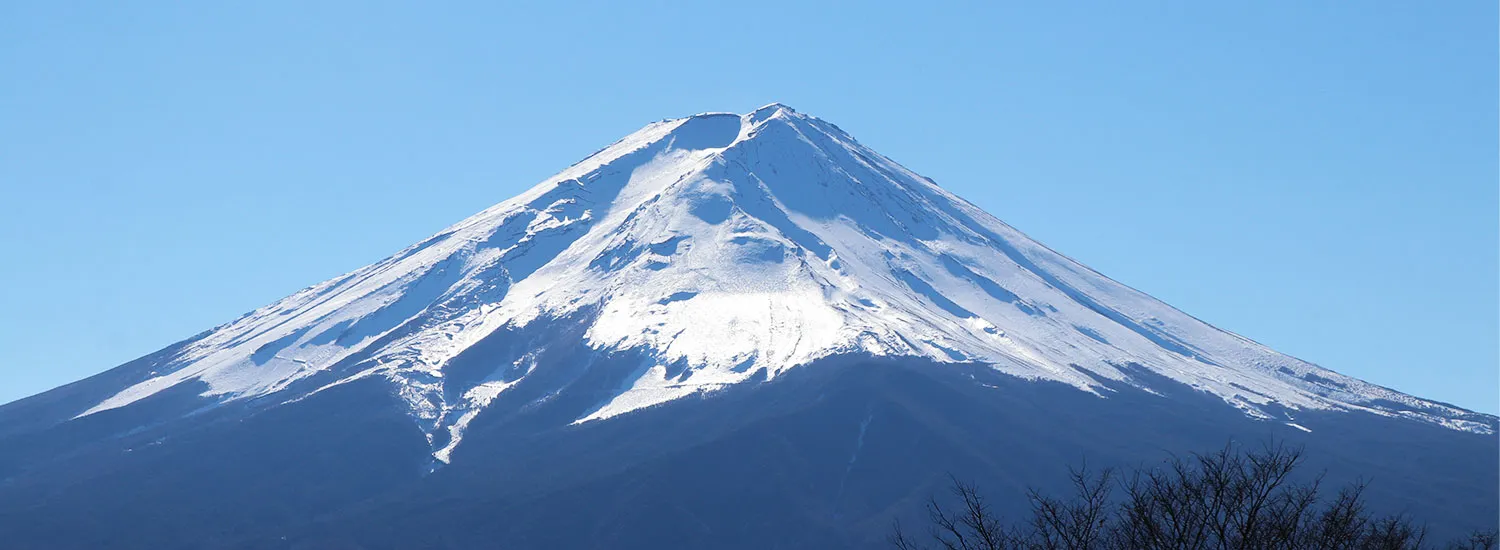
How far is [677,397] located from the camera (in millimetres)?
86625

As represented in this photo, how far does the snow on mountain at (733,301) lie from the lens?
92625 mm

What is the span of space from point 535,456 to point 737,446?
11079 millimetres

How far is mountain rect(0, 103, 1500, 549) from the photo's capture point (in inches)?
2955

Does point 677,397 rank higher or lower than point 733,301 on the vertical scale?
Answer: lower

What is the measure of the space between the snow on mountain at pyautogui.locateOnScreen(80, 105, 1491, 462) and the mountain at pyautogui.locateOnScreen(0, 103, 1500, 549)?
1.05 feet

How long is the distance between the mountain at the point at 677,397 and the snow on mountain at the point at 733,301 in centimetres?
32

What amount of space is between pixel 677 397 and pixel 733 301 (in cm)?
1450

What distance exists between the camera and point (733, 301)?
99875 millimetres

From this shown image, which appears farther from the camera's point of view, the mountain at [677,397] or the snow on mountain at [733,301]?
the snow on mountain at [733,301]

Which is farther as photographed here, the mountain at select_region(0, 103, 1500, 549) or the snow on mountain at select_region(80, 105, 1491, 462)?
the snow on mountain at select_region(80, 105, 1491, 462)

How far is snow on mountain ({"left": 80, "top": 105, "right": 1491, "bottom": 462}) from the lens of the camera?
304 ft

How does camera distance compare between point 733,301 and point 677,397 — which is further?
point 733,301

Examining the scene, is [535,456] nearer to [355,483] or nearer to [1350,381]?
[355,483]

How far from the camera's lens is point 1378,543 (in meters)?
21.9
